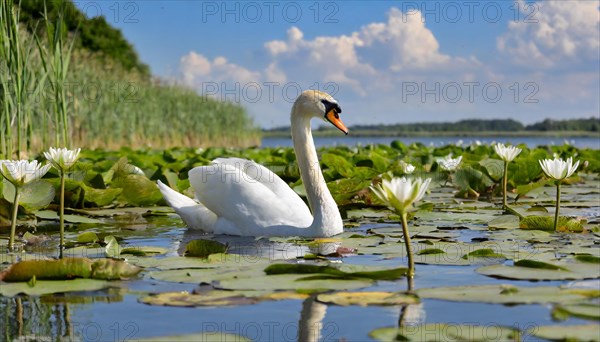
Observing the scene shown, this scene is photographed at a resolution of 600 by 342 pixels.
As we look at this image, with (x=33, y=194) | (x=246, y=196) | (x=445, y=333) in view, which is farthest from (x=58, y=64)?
(x=445, y=333)

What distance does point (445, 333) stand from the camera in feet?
7.82

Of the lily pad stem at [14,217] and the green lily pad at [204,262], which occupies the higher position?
the lily pad stem at [14,217]

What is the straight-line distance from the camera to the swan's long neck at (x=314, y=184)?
4977mm

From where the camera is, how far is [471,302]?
2885mm

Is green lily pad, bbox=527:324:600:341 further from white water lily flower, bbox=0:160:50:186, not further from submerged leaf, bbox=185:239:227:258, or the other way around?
white water lily flower, bbox=0:160:50:186

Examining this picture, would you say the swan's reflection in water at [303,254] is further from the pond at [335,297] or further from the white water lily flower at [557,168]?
the white water lily flower at [557,168]

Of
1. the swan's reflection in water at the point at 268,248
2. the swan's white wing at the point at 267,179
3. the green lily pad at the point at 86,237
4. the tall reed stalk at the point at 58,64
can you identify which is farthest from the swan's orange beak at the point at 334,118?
the tall reed stalk at the point at 58,64

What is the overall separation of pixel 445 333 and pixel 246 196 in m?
2.90

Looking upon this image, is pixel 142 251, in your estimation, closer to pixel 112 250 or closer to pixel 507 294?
pixel 112 250

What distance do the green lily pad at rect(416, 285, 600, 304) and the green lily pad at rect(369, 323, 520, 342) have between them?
0.28 m

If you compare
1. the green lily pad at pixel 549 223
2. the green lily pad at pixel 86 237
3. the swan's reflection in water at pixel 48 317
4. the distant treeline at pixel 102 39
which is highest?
the distant treeline at pixel 102 39

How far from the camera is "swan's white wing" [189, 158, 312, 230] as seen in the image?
511 cm

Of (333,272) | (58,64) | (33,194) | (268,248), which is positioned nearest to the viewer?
(333,272)

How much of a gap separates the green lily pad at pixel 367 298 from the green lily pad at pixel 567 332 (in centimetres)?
52
